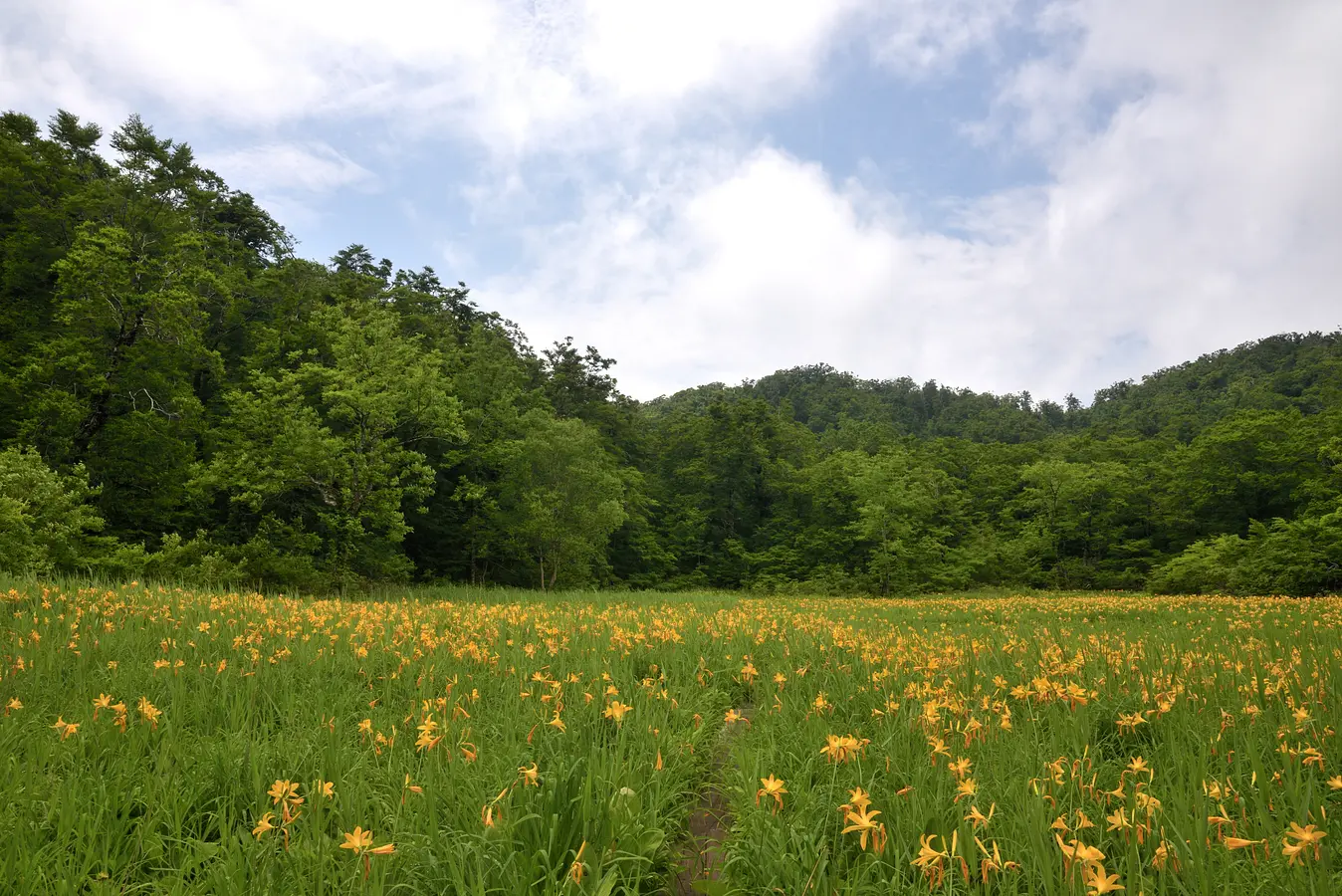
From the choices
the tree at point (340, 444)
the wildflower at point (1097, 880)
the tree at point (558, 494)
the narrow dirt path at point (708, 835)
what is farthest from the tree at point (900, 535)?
the wildflower at point (1097, 880)

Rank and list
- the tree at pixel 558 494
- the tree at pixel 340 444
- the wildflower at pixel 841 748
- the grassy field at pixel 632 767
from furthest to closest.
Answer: the tree at pixel 558 494 → the tree at pixel 340 444 → the wildflower at pixel 841 748 → the grassy field at pixel 632 767

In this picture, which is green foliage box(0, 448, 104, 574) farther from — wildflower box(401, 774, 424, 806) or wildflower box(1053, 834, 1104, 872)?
wildflower box(1053, 834, 1104, 872)

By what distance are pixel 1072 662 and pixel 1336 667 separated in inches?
63.1

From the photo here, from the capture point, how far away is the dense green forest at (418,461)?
17047mm

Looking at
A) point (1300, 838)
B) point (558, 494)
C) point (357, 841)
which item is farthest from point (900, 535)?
point (357, 841)

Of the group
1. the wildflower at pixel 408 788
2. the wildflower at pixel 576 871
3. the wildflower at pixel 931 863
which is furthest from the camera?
the wildflower at pixel 408 788

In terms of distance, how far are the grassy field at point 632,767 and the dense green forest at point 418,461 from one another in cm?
804

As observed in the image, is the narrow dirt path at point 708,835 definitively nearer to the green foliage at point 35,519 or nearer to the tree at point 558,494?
the green foliage at point 35,519

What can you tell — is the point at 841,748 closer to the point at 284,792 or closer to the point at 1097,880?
the point at 1097,880

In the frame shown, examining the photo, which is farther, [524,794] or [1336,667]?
[1336,667]

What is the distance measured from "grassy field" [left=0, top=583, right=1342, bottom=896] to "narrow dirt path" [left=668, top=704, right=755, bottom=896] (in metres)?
0.03

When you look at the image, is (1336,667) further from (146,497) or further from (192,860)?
(146,497)

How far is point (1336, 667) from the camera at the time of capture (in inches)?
167

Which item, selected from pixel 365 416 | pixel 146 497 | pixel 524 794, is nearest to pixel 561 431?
pixel 365 416
